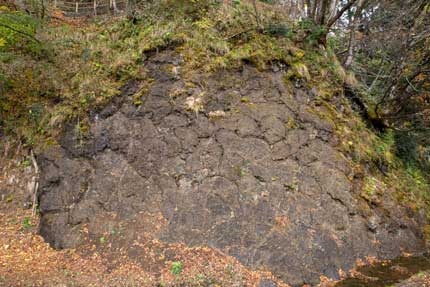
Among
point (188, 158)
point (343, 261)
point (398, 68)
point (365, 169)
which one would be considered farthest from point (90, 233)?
point (398, 68)

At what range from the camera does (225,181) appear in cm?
792

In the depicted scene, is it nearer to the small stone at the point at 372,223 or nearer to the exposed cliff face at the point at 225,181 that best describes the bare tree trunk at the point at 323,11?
the exposed cliff face at the point at 225,181

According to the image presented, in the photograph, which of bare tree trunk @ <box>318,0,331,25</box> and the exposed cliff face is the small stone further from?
bare tree trunk @ <box>318,0,331,25</box>

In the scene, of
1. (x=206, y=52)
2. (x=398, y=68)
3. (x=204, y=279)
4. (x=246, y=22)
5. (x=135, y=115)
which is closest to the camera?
(x=204, y=279)

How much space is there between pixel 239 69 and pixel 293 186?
3491 millimetres

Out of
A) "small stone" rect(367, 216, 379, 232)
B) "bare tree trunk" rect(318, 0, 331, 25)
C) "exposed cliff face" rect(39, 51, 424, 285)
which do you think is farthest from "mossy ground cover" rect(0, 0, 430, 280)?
"bare tree trunk" rect(318, 0, 331, 25)

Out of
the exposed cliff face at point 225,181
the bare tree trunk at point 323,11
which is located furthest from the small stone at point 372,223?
the bare tree trunk at point 323,11

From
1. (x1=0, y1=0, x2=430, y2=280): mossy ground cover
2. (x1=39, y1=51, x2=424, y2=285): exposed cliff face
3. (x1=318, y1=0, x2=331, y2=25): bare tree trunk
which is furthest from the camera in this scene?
(x1=318, y1=0, x2=331, y2=25): bare tree trunk

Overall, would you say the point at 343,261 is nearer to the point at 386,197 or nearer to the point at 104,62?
the point at 386,197

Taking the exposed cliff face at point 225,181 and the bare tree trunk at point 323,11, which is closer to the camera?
the exposed cliff face at point 225,181

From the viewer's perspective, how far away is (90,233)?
7.38 meters

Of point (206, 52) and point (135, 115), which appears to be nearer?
point (135, 115)

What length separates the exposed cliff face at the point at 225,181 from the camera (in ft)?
23.9

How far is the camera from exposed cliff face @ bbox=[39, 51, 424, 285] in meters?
7.27
